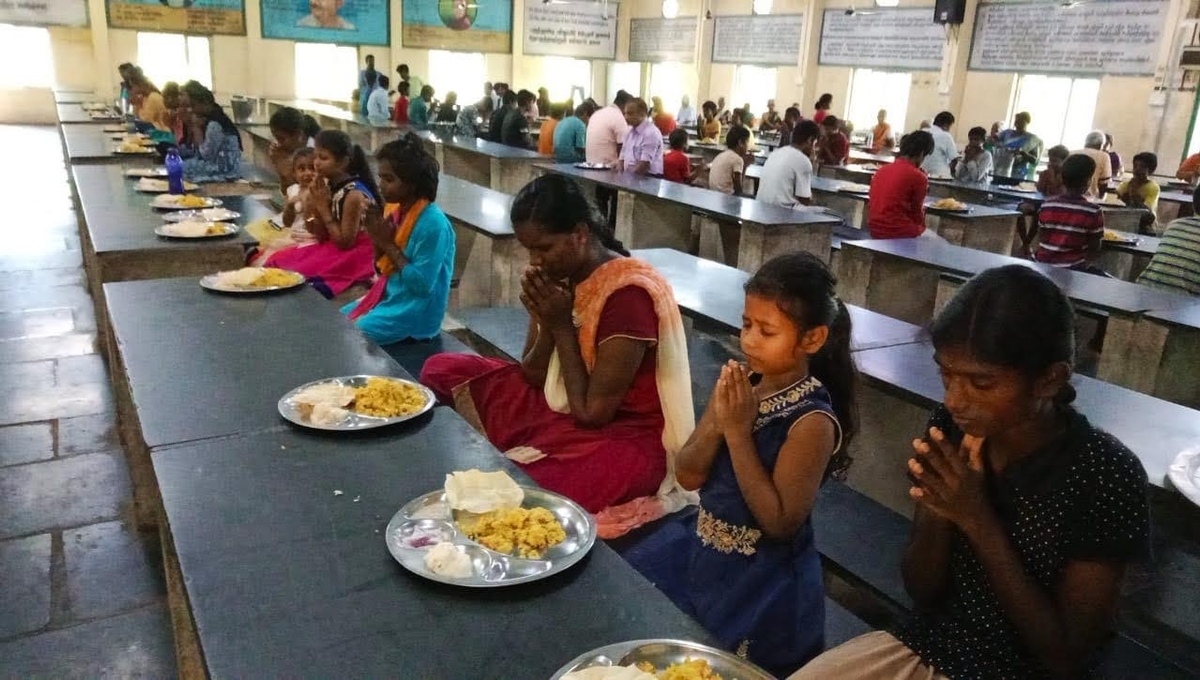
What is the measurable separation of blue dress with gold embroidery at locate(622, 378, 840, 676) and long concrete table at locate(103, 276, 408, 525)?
937mm

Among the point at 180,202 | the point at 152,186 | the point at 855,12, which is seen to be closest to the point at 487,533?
the point at 180,202

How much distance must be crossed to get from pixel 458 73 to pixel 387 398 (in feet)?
61.2

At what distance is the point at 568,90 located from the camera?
67.6 feet

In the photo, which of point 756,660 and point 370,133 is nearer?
point 756,660

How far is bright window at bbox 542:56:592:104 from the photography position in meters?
20.1

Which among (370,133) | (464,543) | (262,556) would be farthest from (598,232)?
(370,133)

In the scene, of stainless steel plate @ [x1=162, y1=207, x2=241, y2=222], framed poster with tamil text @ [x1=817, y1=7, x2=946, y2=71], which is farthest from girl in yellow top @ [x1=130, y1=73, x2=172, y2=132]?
framed poster with tamil text @ [x1=817, y1=7, x2=946, y2=71]

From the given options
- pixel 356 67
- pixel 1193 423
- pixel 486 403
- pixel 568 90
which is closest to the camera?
pixel 1193 423

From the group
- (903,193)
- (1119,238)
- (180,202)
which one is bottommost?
(1119,238)

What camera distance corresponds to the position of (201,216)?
13.4 ft

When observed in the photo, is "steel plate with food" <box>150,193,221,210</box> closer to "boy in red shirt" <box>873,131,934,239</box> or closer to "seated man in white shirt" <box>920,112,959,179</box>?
"boy in red shirt" <box>873,131,934,239</box>

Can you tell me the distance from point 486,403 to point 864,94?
1456 cm

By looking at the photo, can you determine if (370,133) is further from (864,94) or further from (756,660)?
(756,660)

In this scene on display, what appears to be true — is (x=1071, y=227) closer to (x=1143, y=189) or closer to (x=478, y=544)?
(x=1143, y=189)
